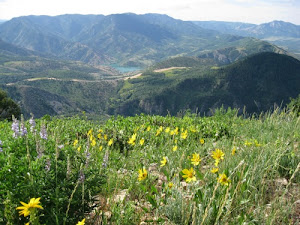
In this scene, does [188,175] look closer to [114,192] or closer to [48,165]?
→ [114,192]

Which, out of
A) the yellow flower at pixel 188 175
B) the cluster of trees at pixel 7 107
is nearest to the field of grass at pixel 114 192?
the yellow flower at pixel 188 175

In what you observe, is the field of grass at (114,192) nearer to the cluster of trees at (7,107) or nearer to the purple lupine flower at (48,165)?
the purple lupine flower at (48,165)

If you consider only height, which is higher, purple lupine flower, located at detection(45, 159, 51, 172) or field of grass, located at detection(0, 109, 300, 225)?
purple lupine flower, located at detection(45, 159, 51, 172)

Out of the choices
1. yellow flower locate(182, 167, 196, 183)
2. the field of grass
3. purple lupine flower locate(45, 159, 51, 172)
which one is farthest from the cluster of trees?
yellow flower locate(182, 167, 196, 183)

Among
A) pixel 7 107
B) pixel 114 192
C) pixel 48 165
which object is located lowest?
pixel 7 107

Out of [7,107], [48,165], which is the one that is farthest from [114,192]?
[7,107]

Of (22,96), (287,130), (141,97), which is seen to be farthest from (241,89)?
(287,130)

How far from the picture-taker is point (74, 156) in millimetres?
3068

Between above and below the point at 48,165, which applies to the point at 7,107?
below

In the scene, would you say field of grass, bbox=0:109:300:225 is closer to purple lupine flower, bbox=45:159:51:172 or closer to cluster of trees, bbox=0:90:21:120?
purple lupine flower, bbox=45:159:51:172

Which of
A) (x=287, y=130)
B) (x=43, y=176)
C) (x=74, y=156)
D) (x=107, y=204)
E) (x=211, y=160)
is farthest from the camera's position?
(x=287, y=130)

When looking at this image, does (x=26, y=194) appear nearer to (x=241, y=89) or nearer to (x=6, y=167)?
(x=6, y=167)

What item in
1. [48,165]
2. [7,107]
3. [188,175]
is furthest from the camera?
[7,107]

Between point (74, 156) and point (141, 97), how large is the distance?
645 feet
